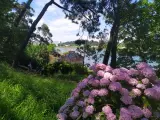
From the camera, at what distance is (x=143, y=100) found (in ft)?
15.1

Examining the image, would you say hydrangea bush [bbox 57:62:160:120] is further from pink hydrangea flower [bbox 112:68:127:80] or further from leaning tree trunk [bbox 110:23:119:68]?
leaning tree trunk [bbox 110:23:119:68]

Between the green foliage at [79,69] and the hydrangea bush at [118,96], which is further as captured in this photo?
the green foliage at [79,69]

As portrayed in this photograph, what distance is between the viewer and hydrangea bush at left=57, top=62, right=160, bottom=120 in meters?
4.49

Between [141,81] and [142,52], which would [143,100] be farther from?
[142,52]

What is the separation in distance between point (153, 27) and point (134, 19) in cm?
526

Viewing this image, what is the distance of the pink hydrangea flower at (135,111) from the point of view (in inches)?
174

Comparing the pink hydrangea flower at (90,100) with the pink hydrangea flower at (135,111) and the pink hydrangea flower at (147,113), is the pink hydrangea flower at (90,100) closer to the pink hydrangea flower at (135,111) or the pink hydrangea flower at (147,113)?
the pink hydrangea flower at (135,111)

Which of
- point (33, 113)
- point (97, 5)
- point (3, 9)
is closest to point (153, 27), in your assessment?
point (97, 5)

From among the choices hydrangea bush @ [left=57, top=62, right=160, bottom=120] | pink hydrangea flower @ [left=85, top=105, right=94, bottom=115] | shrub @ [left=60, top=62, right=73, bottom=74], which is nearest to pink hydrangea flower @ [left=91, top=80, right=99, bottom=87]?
hydrangea bush @ [left=57, top=62, right=160, bottom=120]

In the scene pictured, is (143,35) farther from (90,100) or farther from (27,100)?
(90,100)

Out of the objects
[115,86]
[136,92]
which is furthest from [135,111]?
[115,86]

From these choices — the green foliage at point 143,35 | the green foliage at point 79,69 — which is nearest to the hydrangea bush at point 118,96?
the green foliage at point 143,35

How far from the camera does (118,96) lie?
4.63m

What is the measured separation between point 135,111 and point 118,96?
1.05 ft
